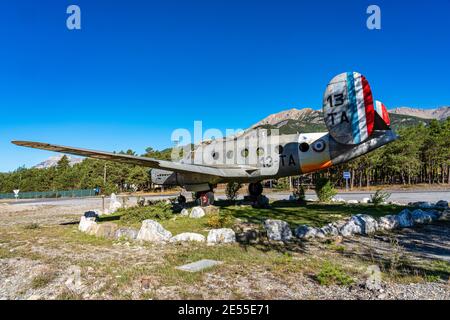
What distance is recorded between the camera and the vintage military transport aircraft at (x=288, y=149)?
40.8 ft

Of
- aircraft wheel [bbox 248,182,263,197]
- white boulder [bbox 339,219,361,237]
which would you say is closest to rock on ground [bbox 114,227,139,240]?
white boulder [bbox 339,219,361,237]

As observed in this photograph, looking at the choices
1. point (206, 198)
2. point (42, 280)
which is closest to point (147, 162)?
→ point (206, 198)

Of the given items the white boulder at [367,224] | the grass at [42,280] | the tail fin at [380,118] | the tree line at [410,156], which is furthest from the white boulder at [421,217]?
the tree line at [410,156]

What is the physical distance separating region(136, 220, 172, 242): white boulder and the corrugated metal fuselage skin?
6430 millimetres

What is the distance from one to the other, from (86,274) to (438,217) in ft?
45.3

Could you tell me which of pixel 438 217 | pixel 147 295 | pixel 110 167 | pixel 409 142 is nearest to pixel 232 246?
pixel 147 295

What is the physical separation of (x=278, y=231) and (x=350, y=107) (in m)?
6.48

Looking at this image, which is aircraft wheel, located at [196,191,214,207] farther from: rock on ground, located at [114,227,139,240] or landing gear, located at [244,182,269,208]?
rock on ground, located at [114,227,139,240]

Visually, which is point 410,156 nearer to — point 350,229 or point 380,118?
point 380,118

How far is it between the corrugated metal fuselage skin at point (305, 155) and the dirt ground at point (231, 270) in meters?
5.04

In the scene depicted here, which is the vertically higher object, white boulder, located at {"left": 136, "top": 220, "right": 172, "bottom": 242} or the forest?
the forest

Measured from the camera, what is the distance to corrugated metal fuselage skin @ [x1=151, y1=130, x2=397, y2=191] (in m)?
13.8

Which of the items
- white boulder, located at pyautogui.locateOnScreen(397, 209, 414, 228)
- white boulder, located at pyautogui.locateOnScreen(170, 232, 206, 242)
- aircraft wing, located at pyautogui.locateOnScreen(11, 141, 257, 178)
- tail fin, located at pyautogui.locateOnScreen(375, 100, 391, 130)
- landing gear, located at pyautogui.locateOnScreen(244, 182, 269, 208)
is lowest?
white boulder, located at pyautogui.locateOnScreen(170, 232, 206, 242)

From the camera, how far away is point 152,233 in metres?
9.89
